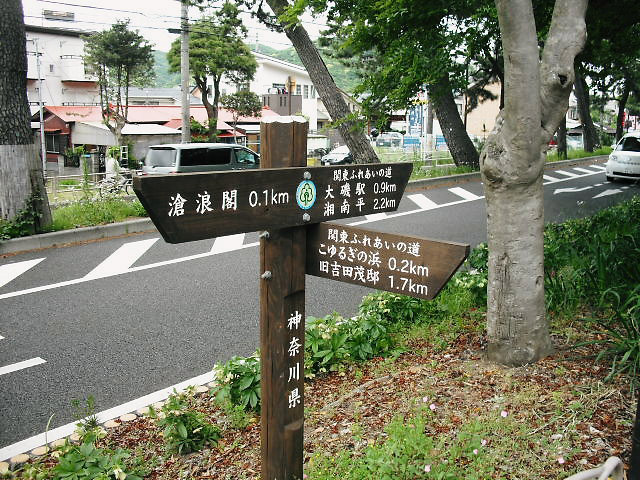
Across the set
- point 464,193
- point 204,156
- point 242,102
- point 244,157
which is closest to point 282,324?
point 204,156

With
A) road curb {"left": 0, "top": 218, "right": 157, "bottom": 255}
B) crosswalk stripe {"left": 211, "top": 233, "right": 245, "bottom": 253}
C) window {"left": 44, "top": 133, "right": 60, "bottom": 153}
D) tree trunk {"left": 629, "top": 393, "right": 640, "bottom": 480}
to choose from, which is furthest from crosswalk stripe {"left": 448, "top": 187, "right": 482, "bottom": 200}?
window {"left": 44, "top": 133, "right": 60, "bottom": 153}

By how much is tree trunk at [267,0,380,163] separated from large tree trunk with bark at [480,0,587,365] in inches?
444

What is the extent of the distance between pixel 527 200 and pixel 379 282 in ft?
6.75

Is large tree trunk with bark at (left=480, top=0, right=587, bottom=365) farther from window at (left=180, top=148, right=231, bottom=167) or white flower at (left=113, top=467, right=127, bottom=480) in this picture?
window at (left=180, top=148, right=231, bottom=167)

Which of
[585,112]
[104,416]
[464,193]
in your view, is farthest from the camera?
[585,112]

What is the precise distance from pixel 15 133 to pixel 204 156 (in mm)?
6123

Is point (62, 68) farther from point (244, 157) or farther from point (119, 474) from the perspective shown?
point (119, 474)

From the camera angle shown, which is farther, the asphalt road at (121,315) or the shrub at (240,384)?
the asphalt road at (121,315)

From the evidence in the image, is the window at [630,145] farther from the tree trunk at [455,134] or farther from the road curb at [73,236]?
the road curb at [73,236]

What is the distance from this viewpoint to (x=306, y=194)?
9.43ft

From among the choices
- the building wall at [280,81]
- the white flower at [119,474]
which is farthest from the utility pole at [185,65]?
the building wall at [280,81]

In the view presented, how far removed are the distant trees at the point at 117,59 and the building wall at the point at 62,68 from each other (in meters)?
12.5

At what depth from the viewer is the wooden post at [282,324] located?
2844 millimetres

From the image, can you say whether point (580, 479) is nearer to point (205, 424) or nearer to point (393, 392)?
point (393, 392)
